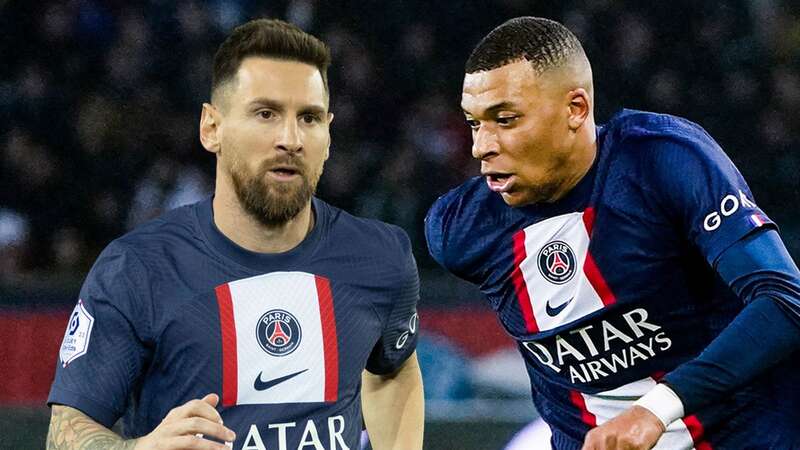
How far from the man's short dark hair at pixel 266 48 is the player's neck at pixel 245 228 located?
307 millimetres

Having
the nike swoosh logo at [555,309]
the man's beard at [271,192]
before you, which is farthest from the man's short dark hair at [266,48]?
the nike swoosh logo at [555,309]

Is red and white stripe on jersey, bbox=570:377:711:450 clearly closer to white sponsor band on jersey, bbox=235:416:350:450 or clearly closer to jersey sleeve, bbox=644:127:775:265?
jersey sleeve, bbox=644:127:775:265

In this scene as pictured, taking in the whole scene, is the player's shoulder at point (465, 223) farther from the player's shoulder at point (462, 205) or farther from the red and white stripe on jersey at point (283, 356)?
the red and white stripe on jersey at point (283, 356)

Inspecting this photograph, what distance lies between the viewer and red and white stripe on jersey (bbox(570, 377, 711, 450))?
3.33 metres

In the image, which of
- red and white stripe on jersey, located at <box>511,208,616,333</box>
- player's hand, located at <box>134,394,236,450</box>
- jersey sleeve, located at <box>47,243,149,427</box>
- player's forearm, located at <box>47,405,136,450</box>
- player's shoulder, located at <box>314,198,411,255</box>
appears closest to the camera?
player's hand, located at <box>134,394,236,450</box>

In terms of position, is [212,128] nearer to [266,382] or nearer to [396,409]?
[266,382]

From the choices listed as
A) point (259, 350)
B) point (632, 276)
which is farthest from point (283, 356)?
point (632, 276)

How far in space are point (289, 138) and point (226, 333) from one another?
521 mm

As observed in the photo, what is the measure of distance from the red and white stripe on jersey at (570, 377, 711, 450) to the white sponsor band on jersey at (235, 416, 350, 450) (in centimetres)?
70

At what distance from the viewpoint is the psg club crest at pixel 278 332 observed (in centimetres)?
332

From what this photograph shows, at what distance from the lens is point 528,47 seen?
3.36 meters

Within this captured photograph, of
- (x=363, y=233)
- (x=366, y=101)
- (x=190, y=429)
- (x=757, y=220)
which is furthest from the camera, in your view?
(x=366, y=101)

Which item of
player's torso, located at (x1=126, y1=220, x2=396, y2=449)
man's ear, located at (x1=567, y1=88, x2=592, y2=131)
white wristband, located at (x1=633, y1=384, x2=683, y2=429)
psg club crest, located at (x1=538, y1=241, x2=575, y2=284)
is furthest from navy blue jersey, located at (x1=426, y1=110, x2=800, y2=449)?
player's torso, located at (x1=126, y1=220, x2=396, y2=449)

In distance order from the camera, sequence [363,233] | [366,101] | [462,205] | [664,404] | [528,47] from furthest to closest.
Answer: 1. [366,101]
2. [462,205]
3. [363,233]
4. [528,47]
5. [664,404]
